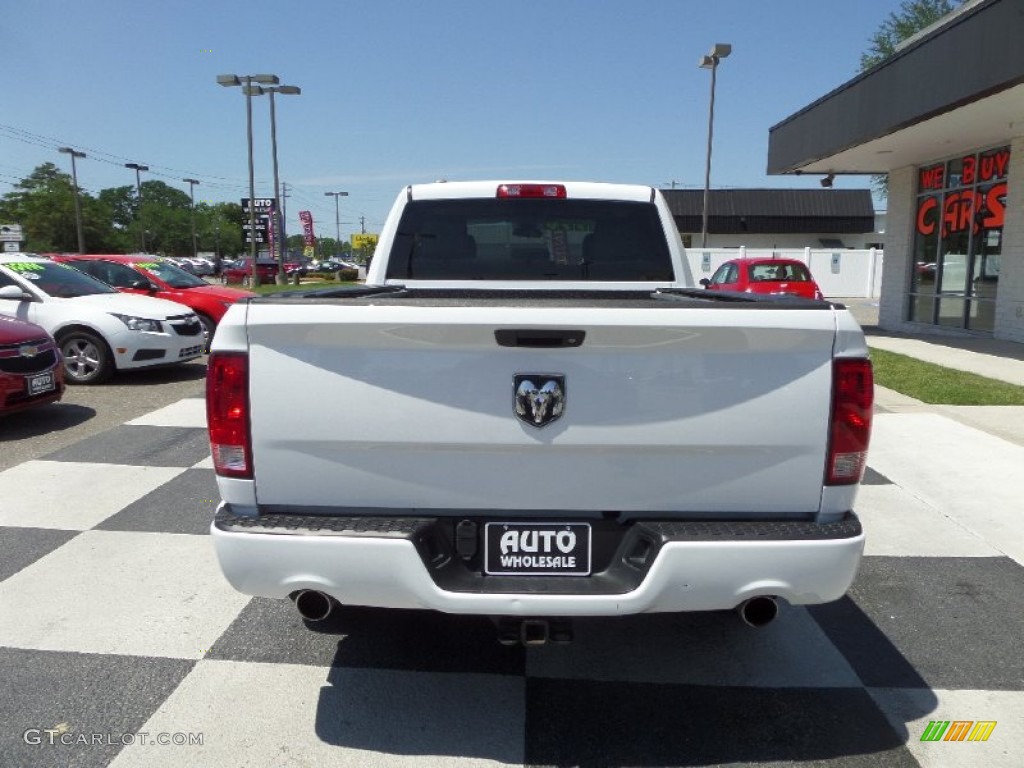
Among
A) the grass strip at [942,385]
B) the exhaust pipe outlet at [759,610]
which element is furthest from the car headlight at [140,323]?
the exhaust pipe outlet at [759,610]

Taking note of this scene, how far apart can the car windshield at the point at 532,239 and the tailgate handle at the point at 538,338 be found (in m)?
2.09

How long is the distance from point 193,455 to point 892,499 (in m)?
5.34

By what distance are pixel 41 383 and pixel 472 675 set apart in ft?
19.8

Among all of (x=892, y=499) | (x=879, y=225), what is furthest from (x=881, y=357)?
(x=879, y=225)

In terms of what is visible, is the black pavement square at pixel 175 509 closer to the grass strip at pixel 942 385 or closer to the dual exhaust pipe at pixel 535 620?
the dual exhaust pipe at pixel 535 620

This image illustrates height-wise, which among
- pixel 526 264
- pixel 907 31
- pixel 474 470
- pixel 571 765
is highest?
pixel 907 31

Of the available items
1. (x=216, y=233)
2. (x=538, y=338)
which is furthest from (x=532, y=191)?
(x=216, y=233)

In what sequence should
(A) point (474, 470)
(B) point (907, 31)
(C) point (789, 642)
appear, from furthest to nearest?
(B) point (907, 31) < (C) point (789, 642) < (A) point (474, 470)

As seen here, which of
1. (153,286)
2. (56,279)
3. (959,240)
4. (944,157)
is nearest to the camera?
(56,279)

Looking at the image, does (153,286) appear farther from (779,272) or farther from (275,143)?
Result: (275,143)

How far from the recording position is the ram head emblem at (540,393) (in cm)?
242

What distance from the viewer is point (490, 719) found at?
2.90 m

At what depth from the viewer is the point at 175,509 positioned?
5.15 m

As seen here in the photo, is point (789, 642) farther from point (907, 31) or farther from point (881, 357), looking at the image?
point (907, 31)
